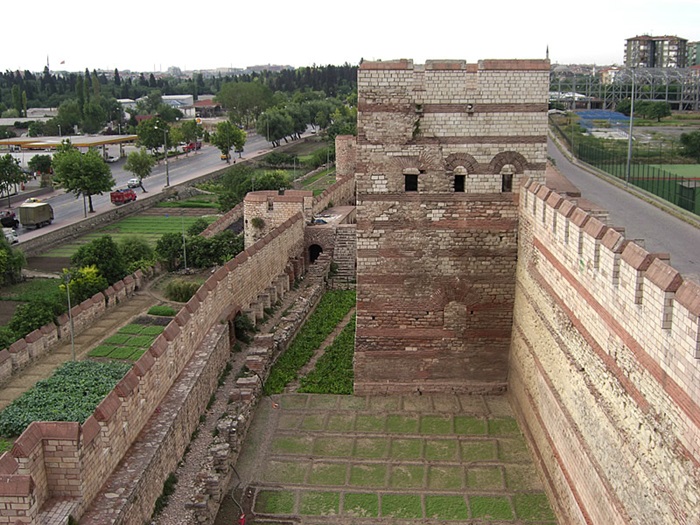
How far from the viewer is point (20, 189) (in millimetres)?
47594

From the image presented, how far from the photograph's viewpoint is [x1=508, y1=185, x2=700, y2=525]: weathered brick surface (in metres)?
6.57

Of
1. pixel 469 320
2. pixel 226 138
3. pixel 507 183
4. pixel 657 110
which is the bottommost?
pixel 469 320

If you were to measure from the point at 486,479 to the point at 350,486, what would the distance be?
2.18 m

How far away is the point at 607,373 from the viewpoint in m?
8.71

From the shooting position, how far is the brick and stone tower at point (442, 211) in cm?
1419

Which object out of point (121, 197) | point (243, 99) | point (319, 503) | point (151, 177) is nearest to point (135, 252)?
point (121, 197)

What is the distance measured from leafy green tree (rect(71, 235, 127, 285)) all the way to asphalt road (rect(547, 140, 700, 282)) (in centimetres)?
1595

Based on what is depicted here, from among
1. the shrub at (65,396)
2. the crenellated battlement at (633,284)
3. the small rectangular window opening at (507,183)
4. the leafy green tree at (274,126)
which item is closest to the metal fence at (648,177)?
the small rectangular window opening at (507,183)

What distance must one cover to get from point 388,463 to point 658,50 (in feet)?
494

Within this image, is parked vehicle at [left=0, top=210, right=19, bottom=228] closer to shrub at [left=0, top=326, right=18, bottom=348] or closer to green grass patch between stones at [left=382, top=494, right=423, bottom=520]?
shrub at [left=0, top=326, right=18, bottom=348]

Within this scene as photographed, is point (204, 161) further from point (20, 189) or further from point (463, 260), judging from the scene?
point (463, 260)

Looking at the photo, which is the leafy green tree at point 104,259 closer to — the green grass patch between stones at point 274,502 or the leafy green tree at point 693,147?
the green grass patch between stones at point 274,502

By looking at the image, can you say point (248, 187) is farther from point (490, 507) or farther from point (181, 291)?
point (490, 507)

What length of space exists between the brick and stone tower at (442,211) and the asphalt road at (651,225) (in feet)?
9.09
